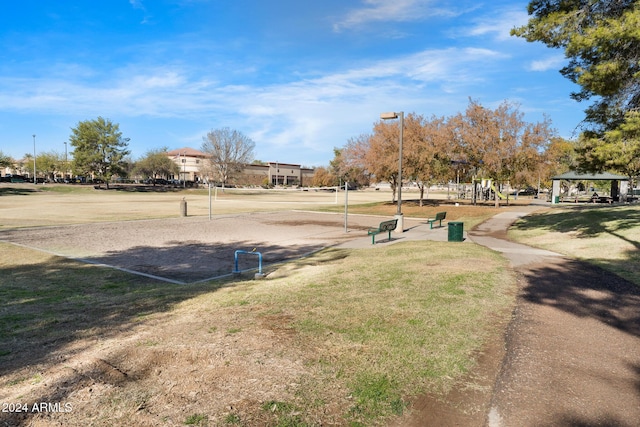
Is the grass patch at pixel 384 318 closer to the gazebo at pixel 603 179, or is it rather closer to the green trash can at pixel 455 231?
the green trash can at pixel 455 231

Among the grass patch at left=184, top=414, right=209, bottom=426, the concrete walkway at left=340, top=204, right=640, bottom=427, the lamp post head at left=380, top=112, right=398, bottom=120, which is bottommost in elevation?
the concrete walkway at left=340, top=204, right=640, bottom=427

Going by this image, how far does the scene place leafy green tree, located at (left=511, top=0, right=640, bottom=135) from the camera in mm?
10547

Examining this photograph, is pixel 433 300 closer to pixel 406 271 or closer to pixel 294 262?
pixel 406 271

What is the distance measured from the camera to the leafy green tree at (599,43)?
34.6 ft

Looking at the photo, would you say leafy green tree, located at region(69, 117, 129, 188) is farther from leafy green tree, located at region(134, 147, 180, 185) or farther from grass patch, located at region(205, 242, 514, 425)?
grass patch, located at region(205, 242, 514, 425)

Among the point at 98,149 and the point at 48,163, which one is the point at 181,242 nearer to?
the point at 98,149

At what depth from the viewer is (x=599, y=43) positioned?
35.6ft

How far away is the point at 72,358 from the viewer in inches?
176

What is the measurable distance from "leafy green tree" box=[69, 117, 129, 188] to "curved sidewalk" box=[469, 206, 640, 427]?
79.6 m

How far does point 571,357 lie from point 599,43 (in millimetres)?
10187

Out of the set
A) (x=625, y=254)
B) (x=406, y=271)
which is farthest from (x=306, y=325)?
(x=625, y=254)

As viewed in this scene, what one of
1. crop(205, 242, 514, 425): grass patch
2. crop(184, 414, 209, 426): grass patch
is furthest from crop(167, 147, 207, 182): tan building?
crop(184, 414, 209, 426): grass patch

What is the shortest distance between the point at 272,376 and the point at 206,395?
711 millimetres

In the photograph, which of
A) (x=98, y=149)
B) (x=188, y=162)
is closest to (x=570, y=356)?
(x=98, y=149)
